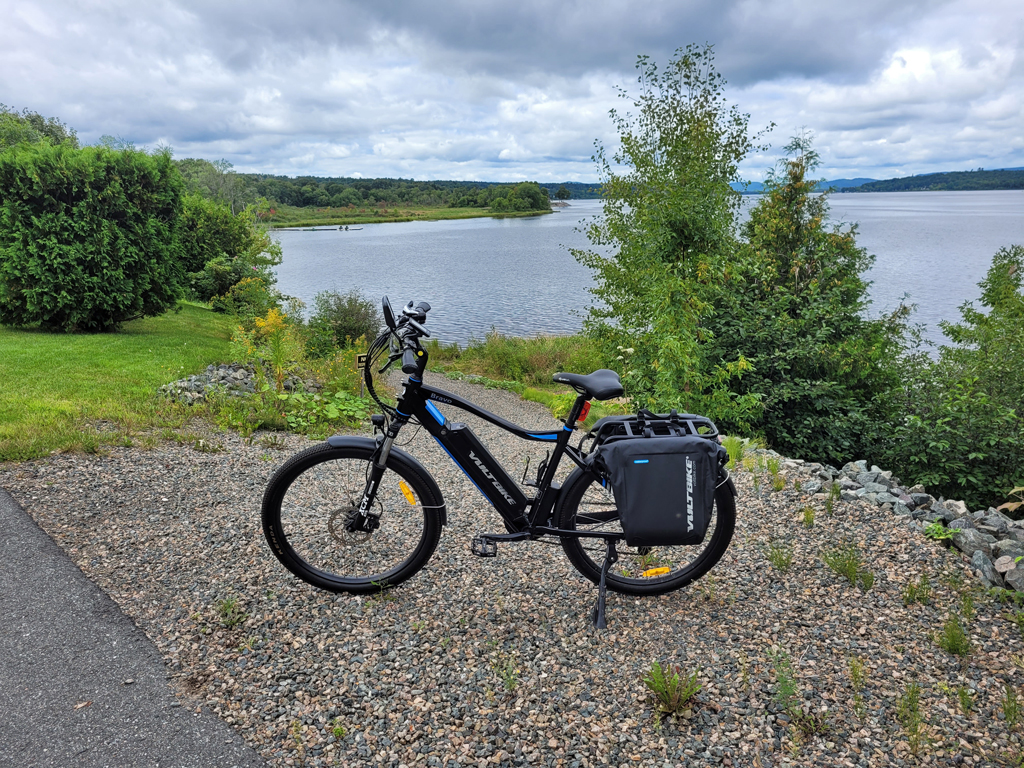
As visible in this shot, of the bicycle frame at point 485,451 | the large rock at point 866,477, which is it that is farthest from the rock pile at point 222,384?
the large rock at point 866,477

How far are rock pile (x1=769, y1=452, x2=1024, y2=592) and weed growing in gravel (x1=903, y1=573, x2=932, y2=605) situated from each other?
0.38 m

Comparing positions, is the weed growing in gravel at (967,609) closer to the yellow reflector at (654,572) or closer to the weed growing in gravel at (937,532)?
the weed growing in gravel at (937,532)

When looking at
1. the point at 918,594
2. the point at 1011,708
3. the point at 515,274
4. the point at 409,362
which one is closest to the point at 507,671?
the point at 409,362

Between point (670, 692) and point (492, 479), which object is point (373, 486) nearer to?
point (492, 479)

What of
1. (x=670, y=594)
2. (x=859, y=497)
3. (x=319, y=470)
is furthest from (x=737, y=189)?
(x=319, y=470)

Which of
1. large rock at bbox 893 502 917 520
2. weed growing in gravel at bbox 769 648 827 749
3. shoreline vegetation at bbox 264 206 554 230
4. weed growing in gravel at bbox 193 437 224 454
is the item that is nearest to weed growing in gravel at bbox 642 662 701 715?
weed growing in gravel at bbox 769 648 827 749

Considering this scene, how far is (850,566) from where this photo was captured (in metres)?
3.54

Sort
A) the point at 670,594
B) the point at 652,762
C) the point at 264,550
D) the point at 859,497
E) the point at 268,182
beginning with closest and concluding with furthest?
the point at 652,762
the point at 670,594
the point at 264,550
the point at 859,497
the point at 268,182

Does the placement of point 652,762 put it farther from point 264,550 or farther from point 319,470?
point 264,550

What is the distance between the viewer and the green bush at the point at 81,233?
10.2 m

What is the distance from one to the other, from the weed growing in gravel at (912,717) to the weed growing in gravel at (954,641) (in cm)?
39

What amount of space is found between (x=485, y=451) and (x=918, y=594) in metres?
2.50

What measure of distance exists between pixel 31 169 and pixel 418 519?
424 inches

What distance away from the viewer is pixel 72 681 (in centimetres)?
268
